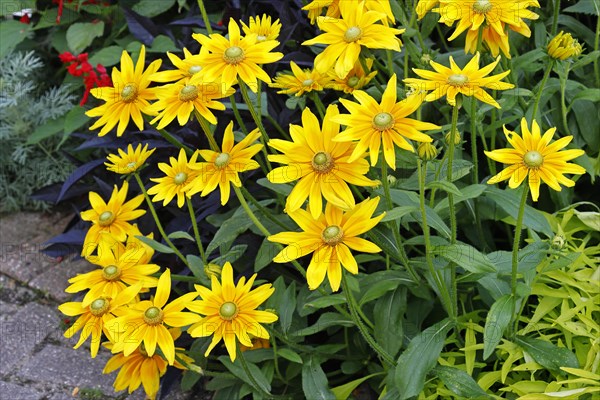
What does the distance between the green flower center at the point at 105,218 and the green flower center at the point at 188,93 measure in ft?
1.50

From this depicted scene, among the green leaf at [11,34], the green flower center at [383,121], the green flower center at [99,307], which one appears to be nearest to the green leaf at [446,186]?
the green flower center at [383,121]

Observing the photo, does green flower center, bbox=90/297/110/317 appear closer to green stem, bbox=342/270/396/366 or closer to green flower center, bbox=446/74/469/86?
green stem, bbox=342/270/396/366

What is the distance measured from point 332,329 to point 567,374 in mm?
652

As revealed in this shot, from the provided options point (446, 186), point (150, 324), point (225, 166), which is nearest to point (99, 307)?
point (150, 324)

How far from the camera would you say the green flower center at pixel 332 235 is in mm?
1337

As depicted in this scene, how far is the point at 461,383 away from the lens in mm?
1655

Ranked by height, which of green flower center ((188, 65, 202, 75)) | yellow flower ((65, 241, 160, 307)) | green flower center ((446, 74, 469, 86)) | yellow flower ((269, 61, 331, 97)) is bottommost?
yellow flower ((65, 241, 160, 307))

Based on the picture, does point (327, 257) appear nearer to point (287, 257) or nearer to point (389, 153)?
point (287, 257)

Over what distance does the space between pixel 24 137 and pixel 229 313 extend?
6.54 feet

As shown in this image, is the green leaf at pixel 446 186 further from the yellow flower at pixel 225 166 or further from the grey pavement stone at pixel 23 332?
the grey pavement stone at pixel 23 332

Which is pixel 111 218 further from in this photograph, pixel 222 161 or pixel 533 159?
pixel 533 159

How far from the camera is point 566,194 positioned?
80.7 inches

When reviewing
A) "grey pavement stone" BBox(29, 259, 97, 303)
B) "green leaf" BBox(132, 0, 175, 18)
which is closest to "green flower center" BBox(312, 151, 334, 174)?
"grey pavement stone" BBox(29, 259, 97, 303)

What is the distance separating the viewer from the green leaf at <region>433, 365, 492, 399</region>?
5.37 feet
